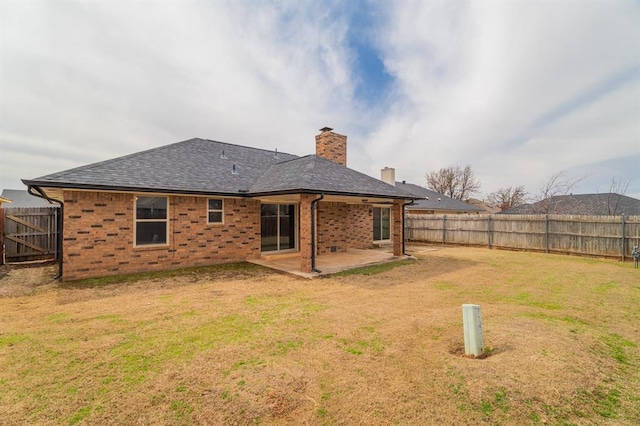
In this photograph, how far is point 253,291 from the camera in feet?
23.1

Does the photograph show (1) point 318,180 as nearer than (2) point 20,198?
Yes

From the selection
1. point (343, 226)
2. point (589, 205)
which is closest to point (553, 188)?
point (589, 205)

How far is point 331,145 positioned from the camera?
14844 millimetres

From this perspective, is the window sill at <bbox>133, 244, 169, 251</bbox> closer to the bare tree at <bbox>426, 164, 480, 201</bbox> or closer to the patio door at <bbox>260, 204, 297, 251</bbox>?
the patio door at <bbox>260, 204, 297, 251</bbox>

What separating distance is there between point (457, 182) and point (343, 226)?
4186cm

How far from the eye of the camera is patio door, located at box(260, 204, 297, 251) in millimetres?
12055

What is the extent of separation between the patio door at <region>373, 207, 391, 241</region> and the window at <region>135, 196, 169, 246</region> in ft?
37.5

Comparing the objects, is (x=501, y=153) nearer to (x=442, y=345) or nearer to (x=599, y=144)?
(x=599, y=144)

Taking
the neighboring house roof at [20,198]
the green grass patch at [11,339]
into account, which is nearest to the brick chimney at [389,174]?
the green grass patch at [11,339]

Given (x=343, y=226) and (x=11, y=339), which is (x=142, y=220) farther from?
(x=343, y=226)

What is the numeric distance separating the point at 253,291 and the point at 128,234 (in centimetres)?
508

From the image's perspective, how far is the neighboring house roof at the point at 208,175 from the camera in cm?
A: 841

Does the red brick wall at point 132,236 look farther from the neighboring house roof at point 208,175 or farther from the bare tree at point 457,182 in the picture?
the bare tree at point 457,182

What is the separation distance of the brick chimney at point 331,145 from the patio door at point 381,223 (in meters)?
4.08
